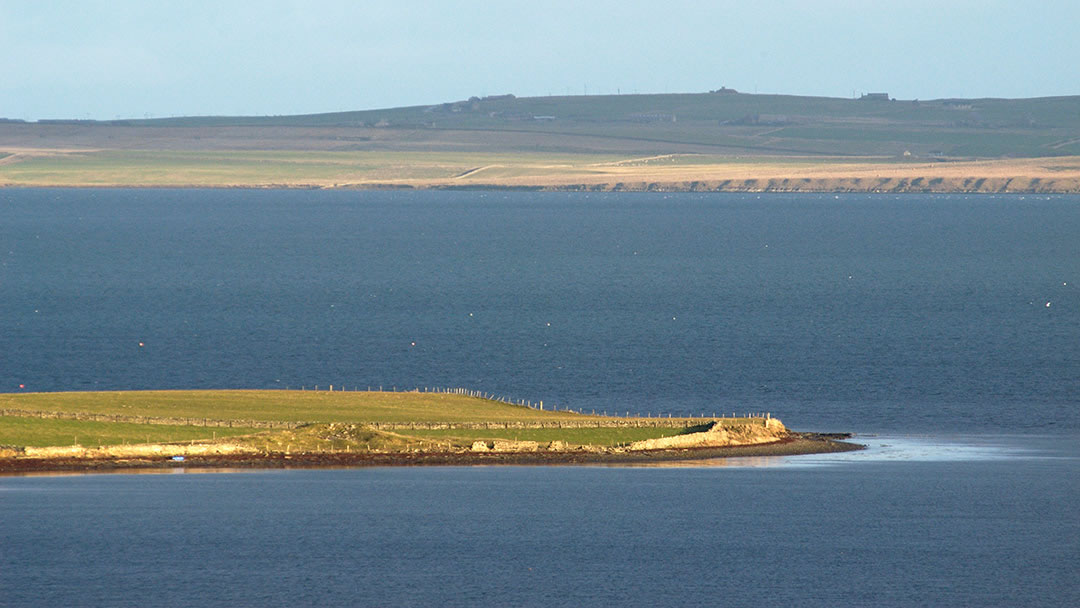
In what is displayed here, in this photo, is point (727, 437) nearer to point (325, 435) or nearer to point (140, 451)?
point (325, 435)

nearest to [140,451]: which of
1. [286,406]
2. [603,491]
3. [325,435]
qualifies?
[325,435]

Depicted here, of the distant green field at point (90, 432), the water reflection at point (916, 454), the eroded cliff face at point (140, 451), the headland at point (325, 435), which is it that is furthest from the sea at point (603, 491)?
the distant green field at point (90, 432)

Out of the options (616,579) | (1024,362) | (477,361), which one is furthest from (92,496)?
(1024,362)

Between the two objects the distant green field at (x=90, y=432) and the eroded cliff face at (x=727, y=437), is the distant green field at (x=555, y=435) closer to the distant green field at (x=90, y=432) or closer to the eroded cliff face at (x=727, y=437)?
the eroded cliff face at (x=727, y=437)

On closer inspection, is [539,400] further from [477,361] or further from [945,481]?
[945,481]

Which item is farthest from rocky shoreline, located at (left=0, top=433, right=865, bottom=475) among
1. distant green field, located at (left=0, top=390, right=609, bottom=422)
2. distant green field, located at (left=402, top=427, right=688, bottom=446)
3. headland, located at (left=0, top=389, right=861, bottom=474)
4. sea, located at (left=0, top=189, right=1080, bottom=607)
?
distant green field, located at (left=0, top=390, right=609, bottom=422)
